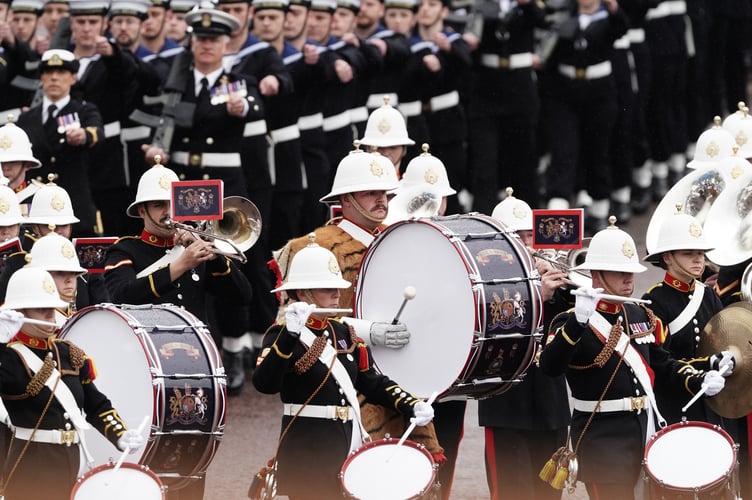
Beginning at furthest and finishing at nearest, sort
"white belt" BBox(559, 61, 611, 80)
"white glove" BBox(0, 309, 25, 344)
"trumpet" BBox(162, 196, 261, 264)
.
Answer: "white belt" BBox(559, 61, 611, 80)
"trumpet" BBox(162, 196, 261, 264)
"white glove" BBox(0, 309, 25, 344)

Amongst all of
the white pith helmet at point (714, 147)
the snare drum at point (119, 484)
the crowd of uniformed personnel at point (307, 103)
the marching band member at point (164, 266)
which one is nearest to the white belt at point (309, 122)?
the crowd of uniformed personnel at point (307, 103)

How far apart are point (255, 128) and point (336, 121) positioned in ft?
4.68

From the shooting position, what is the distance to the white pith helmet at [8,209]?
12.3 metres

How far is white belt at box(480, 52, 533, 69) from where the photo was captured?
18.5 metres

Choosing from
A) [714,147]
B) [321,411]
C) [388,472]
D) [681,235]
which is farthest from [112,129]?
[388,472]

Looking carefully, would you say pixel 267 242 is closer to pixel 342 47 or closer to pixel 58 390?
pixel 342 47

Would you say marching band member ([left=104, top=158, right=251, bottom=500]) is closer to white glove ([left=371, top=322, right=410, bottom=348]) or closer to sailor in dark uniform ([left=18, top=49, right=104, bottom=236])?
white glove ([left=371, top=322, right=410, bottom=348])

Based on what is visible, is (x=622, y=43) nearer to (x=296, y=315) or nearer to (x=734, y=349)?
(x=734, y=349)

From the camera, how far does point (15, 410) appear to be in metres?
10.4

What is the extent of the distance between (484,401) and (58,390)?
2.96 metres

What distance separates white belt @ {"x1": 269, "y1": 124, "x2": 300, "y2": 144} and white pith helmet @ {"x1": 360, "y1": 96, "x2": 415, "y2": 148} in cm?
305

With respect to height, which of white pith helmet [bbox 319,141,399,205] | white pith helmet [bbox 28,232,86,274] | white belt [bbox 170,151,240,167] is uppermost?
white pith helmet [bbox 319,141,399,205]

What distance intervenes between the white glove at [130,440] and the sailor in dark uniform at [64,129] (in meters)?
5.06

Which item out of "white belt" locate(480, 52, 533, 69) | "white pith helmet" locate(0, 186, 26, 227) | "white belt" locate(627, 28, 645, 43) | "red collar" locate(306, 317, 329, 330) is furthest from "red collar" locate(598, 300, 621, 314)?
"white belt" locate(627, 28, 645, 43)
